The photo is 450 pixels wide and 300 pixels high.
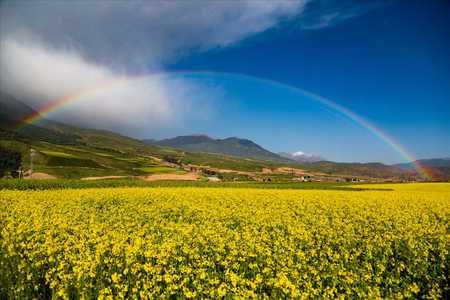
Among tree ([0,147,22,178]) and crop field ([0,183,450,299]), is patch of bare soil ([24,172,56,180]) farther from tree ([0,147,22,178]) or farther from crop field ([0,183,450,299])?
crop field ([0,183,450,299])

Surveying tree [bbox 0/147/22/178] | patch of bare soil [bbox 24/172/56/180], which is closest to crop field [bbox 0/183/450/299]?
patch of bare soil [bbox 24/172/56/180]

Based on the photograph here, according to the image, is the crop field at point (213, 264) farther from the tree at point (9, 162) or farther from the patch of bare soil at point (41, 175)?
the tree at point (9, 162)

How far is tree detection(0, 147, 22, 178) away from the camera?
8788 cm

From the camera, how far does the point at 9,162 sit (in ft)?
301

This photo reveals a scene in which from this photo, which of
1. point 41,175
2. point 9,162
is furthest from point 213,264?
point 9,162

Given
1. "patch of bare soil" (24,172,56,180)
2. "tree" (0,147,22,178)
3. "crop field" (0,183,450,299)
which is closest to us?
"crop field" (0,183,450,299)

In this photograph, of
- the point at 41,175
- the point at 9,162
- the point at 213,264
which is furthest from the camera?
the point at 9,162

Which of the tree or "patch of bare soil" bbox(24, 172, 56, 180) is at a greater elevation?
the tree

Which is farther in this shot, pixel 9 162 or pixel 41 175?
pixel 9 162

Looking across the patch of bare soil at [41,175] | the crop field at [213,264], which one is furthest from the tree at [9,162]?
A: the crop field at [213,264]

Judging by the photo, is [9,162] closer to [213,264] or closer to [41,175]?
[41,175]

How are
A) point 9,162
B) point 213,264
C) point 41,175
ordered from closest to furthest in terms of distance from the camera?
point 213,264 < point 41,175 < point 9,162

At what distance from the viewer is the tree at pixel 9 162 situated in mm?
87875

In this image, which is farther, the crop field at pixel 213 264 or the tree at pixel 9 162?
the tree at pixel 9 162
